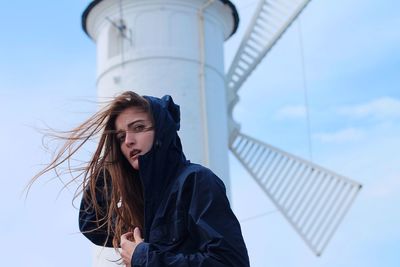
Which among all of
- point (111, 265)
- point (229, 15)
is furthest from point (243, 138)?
point (111, 265)

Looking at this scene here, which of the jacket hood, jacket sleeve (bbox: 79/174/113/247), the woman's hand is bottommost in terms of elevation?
the woman's hand

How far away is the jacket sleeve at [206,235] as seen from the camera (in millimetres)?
1960

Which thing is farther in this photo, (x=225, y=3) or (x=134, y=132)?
(x=225, y=3)

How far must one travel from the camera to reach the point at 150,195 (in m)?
2.11

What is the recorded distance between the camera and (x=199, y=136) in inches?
341

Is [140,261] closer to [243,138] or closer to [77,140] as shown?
[77,140]

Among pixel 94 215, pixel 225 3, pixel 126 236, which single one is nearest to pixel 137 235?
pixel 126 236

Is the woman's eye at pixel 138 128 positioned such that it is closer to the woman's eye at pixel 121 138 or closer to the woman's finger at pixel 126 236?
the woman's eye at pixel 121 138

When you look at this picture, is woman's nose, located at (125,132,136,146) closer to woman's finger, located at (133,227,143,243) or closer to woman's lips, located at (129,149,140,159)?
woman's lips, located at (129,149,140,159)

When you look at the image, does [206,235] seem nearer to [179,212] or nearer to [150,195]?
[179,212]

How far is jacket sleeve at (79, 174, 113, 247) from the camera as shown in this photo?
236cm

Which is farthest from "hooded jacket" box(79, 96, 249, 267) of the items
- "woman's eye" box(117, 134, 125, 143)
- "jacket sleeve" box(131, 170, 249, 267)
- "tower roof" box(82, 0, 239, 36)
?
"tower roof" box(82, 0, 239, 36)

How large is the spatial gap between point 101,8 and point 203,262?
25.8 feet

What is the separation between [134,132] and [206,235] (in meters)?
0.41
